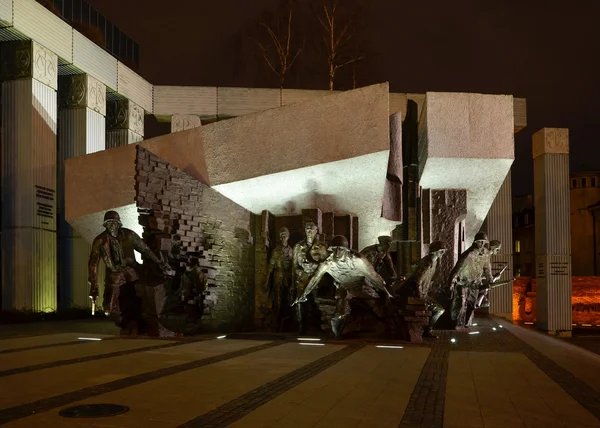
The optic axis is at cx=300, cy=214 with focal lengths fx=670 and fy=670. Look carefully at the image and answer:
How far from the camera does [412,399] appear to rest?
5.54 metres

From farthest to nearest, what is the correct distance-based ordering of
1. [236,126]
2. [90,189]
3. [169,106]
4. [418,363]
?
[169,106], [90,189], [236,126], [418,363]

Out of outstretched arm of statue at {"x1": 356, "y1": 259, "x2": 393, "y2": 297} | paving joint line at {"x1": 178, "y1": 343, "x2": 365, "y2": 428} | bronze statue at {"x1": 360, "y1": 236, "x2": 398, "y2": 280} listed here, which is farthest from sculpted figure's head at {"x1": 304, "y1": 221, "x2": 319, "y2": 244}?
paving joint line at {"x1": 178, "y1": 343, "x2": 365, "y2": 428}

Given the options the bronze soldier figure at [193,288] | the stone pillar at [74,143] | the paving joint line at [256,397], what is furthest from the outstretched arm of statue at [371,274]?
the stone pillar at [74,143]

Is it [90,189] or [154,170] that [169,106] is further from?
[154,170]

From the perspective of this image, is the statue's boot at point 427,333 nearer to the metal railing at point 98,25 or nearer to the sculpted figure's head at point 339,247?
the sculpted figure's head at point 339,247

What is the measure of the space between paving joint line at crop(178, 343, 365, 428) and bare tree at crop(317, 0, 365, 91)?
1785cm

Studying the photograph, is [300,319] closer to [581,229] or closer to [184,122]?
[184,122]

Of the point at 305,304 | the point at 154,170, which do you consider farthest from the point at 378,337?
the point at 154,170

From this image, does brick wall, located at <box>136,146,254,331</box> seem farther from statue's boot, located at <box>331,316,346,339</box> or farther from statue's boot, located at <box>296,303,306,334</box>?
statue's boot, located at <box>331,316,346,339</box>

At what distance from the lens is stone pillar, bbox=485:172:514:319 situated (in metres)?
23.3

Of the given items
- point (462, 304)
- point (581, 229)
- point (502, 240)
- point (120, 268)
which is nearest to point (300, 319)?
point (120, 268)

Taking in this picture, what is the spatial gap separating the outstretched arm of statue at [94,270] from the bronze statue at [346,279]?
11.6 ft

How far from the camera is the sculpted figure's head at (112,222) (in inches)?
450

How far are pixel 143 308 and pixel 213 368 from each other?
4663 mm
